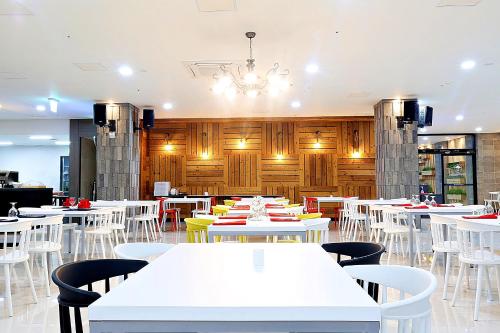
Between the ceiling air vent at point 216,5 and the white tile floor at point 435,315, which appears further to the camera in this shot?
the ceiling air vent at point 216,5

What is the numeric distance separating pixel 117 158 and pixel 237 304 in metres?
9.96

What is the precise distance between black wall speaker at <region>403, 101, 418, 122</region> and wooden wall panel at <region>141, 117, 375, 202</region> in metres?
3.40

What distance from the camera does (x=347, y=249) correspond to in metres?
2.56

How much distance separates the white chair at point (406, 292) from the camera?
1239 millimetres

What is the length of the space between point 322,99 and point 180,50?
4.88 metres

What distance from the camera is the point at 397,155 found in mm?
10055

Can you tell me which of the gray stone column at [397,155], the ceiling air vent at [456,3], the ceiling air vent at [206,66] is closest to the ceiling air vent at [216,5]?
the ceiling air vent at [206,66]

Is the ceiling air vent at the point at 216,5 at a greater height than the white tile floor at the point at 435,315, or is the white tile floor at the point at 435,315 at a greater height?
the ceiling air vent at the point at 216,5

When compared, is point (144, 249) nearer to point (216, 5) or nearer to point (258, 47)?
point (216, 5)

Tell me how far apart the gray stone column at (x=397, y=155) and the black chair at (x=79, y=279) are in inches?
358

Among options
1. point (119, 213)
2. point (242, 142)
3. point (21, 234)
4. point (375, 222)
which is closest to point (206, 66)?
point (119, 213)

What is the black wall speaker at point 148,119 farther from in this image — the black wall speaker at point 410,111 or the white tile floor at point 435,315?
the white tile floor at point 435,315

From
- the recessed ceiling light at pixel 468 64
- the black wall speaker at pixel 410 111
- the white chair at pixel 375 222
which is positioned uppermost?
the recessed ceiling light at pixel 468 64

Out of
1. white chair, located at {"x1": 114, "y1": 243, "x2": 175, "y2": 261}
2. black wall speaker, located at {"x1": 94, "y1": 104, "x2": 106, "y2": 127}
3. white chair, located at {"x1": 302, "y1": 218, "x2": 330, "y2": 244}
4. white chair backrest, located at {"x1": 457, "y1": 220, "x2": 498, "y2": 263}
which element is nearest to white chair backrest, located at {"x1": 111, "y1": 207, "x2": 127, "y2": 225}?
black wall speaker, located at {"x1": 94, "y1": 104, "x2": 106, "y2": 127}
